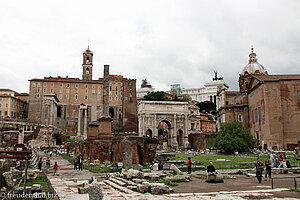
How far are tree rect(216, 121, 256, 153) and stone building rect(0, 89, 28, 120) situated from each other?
176 ft

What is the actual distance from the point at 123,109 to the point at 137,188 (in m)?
69.4

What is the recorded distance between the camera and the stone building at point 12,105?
230ft

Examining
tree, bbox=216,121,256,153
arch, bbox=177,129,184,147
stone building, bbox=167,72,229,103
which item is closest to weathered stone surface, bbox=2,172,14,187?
tree, bbox=216,121,256,153

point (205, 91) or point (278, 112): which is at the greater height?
point (205, 91)

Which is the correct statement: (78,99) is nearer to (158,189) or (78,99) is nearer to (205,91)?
(158,189)

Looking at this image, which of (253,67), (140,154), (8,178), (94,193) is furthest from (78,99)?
(94,193)

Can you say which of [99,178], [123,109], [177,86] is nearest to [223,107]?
[123,109]

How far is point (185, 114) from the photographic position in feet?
192

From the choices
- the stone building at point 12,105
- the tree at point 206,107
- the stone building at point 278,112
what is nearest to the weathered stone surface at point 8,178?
the stone building at point 278,112

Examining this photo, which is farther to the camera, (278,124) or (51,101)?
(51,101)

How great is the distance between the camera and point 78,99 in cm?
7731

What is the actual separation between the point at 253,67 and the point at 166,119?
23.2m

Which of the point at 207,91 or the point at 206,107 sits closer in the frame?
the point at 206,107

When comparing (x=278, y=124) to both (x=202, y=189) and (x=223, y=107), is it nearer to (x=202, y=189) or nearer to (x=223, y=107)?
(x=223, y=107)
